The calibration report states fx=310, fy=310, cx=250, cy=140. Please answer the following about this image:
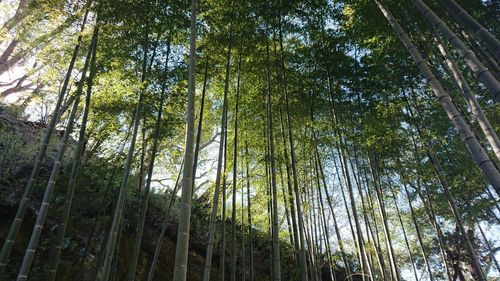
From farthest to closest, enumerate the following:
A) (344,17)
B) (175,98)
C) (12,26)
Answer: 1. (12,26)
2. (344,17)
3. (175,98)

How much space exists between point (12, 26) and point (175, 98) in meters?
4.75

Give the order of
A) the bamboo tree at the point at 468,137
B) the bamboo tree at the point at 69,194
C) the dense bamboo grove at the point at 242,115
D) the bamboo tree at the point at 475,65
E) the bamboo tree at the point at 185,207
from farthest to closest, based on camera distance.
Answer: the dense bamboo grove at the point at 242,115, the bamboo tree at the point at 69,194, the bamboo tree at the point at 475,65, the bamboo tree at the point at 468,137, the bamboo tree at the point at 185,207

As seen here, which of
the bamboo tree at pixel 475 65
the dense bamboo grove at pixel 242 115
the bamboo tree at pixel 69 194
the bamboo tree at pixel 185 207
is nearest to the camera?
the bamboo tree at pixel 185 207

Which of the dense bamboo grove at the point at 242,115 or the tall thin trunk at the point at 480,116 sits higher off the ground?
the dense bamboo grove at the point at 242,115

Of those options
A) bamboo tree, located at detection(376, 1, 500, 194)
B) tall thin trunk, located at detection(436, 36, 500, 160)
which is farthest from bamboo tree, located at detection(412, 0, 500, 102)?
tall thin trunk, located at detection(436, 36, 500, 160)

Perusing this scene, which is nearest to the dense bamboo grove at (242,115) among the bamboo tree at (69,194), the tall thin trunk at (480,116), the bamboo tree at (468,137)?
the bamboo tree at (69,194)

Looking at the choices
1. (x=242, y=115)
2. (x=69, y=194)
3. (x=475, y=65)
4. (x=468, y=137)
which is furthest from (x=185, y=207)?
(x=242, y=115)

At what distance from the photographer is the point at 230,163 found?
5.74 metres

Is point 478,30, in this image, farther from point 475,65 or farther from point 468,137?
point 468,137

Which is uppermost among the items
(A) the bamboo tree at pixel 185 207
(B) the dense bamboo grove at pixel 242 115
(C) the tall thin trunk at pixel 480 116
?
(B) the dense bamboo grove at pixel 242 115

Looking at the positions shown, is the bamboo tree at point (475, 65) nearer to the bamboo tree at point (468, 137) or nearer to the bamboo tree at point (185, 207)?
the bamboo tree at point (468, 137)

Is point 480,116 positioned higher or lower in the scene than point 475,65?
lower

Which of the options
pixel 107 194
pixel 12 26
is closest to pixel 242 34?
pixel 107 194

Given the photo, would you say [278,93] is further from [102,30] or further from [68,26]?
[68,26]
